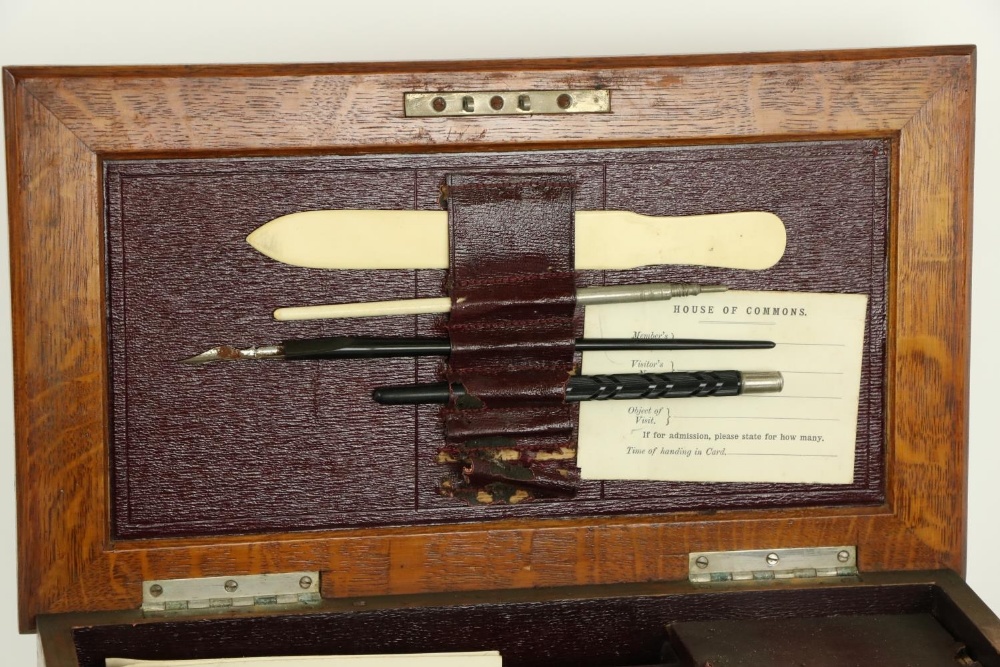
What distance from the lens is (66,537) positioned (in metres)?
1.65

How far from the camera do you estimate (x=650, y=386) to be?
1.70m

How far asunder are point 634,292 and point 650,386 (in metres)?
0.13

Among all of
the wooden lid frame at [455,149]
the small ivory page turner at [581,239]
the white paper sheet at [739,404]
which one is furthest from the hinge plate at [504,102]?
the white paper sheet at [739,404]

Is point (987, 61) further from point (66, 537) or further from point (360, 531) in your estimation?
point (66, 537)

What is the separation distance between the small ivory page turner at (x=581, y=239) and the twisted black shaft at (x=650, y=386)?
15 centimetres

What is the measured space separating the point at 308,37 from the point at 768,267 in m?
0.73

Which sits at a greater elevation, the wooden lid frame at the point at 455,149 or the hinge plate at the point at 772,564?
the wooden lid frame at the point at 455,149

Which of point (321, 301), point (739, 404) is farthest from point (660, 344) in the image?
point (321, 301)

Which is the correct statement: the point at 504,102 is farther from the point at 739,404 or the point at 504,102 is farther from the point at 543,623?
the point at 543,623

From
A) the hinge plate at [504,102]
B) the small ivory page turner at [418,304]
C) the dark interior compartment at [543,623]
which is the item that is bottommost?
the dark interior compartment at [543,623]

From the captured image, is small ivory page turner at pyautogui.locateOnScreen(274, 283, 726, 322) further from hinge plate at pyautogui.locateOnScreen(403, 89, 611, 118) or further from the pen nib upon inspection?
hinge plate at pyautogui.locateOnScreen(403, 89, 611, 118)

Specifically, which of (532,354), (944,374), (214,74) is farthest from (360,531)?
(944,374)

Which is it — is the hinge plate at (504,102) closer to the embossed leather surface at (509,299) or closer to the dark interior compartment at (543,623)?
the embossed leather surface at (509,299)

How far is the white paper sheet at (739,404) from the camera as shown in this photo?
1.74 meters
